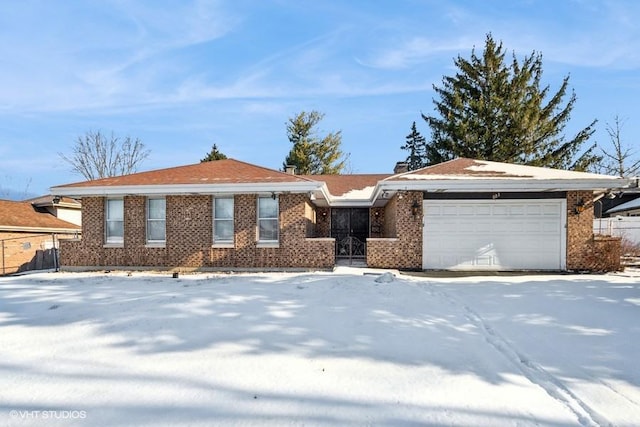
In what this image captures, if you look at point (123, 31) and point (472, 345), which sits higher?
point (123, 31)

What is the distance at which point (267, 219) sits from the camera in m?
12.5

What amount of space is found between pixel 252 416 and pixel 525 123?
26.9 metres

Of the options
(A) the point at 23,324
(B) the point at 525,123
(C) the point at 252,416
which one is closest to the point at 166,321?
(A) the point at 23,324

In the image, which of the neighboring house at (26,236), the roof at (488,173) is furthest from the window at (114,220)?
the roof at (488,173)

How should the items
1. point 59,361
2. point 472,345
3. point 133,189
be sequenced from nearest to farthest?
point 59,361
point 472,345
point 133,189

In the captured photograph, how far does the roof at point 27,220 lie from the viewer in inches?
706

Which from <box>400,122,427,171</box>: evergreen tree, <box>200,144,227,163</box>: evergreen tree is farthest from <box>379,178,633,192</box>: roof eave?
<box>400,122,427,171</box>: evergreen tree

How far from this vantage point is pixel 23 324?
543cm

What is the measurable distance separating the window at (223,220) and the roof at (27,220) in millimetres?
11937

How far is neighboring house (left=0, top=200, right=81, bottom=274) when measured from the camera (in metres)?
17.5

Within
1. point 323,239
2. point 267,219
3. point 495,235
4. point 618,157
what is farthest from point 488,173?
point 618,157

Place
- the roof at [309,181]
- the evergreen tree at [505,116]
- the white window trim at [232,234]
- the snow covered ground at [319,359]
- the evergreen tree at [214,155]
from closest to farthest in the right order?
the snow covered ground at [319,359], the roof at [309,181], the white window trim at [232,234], the evergreen tree at [505,116], the evergreen tree at [214,155]

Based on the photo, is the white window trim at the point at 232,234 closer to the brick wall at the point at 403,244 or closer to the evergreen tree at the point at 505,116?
the brick wall at the point at 403,244

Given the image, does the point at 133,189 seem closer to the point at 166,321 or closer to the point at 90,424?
the point at 166,321
